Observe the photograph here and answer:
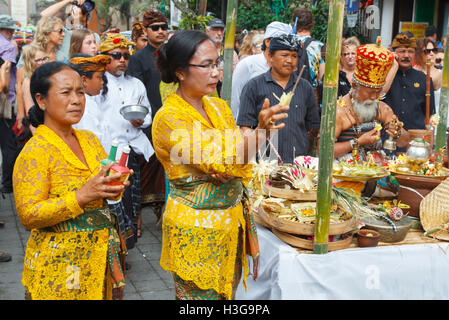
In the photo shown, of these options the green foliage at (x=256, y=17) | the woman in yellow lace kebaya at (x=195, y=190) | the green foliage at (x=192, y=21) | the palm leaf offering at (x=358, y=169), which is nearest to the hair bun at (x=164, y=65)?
the woman in yellow lace kebaya at (x=195, y=190)

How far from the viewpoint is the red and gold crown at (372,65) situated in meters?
3.34

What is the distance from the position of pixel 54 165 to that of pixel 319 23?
8.90 meters

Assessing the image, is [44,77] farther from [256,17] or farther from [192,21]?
[256,17]

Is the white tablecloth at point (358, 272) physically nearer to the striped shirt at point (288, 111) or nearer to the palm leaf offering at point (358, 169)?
the palm leaf offering at point (358, 169)

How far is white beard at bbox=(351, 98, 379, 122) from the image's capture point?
345cm

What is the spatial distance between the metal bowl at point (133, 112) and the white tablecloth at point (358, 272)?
6.08 feet

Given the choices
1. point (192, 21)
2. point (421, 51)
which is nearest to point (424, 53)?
point (421, 51)

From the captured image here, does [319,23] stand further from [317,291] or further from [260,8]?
[317,291]

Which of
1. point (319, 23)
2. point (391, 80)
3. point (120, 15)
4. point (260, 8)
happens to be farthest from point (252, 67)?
point (120, 15)

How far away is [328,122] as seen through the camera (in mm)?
2377

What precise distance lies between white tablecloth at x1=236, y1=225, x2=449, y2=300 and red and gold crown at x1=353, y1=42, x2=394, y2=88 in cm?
125

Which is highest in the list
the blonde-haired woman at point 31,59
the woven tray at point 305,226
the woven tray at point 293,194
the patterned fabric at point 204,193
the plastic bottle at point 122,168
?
the blonde-haired woman at point 31,59

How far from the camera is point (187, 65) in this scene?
2371 millimetres
